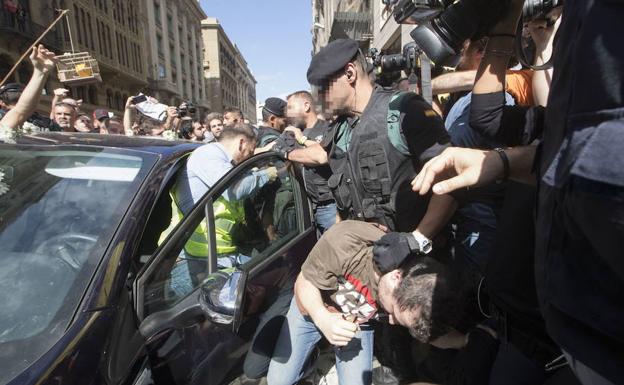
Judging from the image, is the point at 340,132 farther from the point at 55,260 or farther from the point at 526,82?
the point at 55,260

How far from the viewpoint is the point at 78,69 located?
4.40 meters

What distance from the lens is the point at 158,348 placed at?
4.24 ft

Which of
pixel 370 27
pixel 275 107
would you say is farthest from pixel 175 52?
pixel 275 107

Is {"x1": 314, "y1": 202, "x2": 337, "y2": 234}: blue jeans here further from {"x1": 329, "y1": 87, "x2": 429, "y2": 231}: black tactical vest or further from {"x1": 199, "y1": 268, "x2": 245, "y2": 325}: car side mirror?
{"x1": 199, "y1": 268, "x2": 245, "y2": 325}: car side mirror

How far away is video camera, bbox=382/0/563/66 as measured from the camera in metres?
1.04

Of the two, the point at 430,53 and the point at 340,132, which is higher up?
the point at 430,53

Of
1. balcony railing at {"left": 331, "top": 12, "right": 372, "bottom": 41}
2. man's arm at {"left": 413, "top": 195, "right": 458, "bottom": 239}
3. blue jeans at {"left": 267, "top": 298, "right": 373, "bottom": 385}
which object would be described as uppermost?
balcony railing at {"left": 331, "top": 12, "right": 372, "bottom": 41}

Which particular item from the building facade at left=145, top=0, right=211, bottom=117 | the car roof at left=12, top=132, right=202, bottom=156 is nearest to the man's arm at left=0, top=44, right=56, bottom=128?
the car roof at left=12, top=132, right=202, bottom=156

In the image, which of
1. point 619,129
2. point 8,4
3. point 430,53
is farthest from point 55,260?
point 8,4

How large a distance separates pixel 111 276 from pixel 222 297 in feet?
1.20

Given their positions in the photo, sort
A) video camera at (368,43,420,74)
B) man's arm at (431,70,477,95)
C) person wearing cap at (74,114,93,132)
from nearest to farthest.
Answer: man's arm at (431,70,477,95), video camera at (368,43,420,74), person wearing cap at (74,114,93,132)

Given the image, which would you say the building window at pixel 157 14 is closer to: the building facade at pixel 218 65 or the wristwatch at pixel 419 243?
the building facade at pixel 218 65

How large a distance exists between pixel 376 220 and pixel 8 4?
2286 centimetres

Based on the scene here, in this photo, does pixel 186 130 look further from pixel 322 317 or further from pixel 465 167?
pixel 465 167
